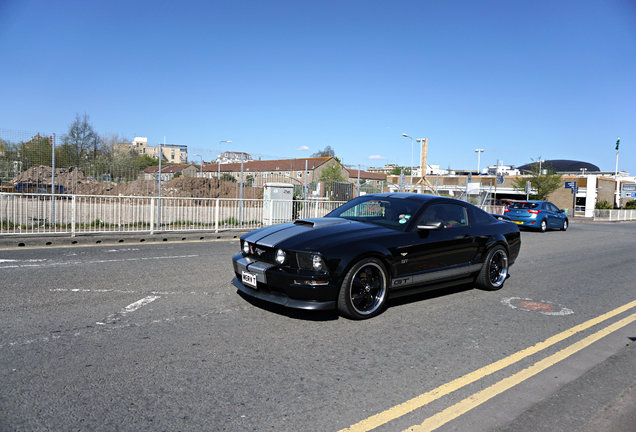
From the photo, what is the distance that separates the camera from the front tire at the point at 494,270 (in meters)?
6.53

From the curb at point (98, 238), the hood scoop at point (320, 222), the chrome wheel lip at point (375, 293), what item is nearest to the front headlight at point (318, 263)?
the chrome wheel lip at point (375, 293)

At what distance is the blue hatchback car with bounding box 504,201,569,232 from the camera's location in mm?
19891

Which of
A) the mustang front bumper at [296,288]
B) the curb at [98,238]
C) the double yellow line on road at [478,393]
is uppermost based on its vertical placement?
the mustang front bumper at [296,288]

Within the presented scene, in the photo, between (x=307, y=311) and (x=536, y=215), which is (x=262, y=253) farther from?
(x=536, y=215)

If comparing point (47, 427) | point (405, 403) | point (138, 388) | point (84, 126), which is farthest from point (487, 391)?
point (84, 126)

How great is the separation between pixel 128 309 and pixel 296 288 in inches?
79.8

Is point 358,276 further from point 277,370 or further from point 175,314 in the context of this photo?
point 175,314

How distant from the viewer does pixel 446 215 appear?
616 centimetres

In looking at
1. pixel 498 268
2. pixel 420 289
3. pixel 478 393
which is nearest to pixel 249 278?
pixel 420 289

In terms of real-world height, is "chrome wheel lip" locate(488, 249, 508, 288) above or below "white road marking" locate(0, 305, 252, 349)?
above

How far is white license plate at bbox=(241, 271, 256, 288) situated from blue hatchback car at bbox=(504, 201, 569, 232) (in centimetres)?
1801

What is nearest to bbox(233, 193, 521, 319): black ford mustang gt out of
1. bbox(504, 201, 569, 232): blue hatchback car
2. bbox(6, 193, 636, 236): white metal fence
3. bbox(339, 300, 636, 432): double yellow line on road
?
bbox(339, 300, 636, 432): double yellow line on road

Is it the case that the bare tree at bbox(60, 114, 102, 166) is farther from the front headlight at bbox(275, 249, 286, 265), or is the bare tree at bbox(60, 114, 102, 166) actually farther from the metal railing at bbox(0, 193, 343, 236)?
the front headlight at bbox(275, 249, 286, 265)

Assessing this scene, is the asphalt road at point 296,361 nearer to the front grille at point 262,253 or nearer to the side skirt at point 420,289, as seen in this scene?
the side skirt at point 420,289
